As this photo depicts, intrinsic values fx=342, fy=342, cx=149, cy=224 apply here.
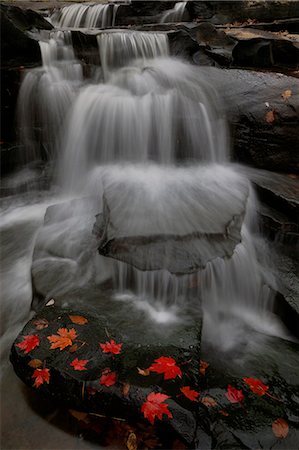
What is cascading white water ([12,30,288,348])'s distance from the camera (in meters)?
3.87

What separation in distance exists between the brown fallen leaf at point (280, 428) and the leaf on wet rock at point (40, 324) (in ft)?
6.82

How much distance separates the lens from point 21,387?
2955mm

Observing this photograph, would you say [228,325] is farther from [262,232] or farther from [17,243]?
[17,243]

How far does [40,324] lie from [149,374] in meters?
1.10

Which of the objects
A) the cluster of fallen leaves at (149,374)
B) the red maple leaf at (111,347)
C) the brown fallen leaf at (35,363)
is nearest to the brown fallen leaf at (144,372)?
the cluster of fallen leaves at (149,374)

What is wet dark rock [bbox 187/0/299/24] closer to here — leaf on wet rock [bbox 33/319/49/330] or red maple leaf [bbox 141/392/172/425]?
leaf on wet rock [bbox 33/319/49/330]

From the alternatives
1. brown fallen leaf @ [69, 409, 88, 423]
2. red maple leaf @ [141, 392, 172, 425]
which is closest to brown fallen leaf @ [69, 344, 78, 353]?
brown fallen leaf @ [69, 409, 88, 423]

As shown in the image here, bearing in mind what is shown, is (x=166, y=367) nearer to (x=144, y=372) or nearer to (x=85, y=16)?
(x=144, y=372)

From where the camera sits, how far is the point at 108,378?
105 inches

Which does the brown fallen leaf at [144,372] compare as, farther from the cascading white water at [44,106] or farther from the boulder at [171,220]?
the cascading white water at [44,106]

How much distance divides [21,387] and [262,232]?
135 inches

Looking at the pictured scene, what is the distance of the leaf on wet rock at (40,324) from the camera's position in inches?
121

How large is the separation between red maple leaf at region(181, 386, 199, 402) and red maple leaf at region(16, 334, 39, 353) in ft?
4.19

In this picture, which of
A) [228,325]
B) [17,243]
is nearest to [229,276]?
[228,325]
